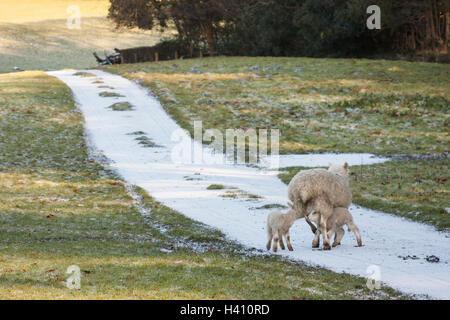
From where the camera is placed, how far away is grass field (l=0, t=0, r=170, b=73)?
4371 inches

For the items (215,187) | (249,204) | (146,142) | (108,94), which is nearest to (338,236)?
(249,204)

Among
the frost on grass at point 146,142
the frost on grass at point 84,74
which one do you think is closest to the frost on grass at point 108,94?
the frost on grass at point 84,74

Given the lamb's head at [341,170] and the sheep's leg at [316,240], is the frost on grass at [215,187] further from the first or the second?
the sheep's leg at [316,240]

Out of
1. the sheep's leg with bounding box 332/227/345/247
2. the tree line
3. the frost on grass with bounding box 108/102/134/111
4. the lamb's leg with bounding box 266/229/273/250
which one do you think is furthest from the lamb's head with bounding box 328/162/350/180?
the tree line

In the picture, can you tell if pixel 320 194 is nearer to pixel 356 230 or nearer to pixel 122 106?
pixel 356 230

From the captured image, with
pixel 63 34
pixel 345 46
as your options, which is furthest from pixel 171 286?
pixel 63 34

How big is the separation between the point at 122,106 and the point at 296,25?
24.4 metres

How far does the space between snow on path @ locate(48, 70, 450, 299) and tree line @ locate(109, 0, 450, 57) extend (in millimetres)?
22509

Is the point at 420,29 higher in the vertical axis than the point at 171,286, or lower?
higher

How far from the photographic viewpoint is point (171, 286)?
1137cm

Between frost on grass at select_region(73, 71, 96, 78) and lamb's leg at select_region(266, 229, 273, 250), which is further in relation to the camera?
frost on grass at select_region(73, 71, 96, 78)

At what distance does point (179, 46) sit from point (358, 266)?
2831 inches

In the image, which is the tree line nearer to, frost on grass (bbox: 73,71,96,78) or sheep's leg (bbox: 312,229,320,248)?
frost on grass (bbox: 73,71,96,78)

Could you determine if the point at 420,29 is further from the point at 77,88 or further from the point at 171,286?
the point at 171,286
